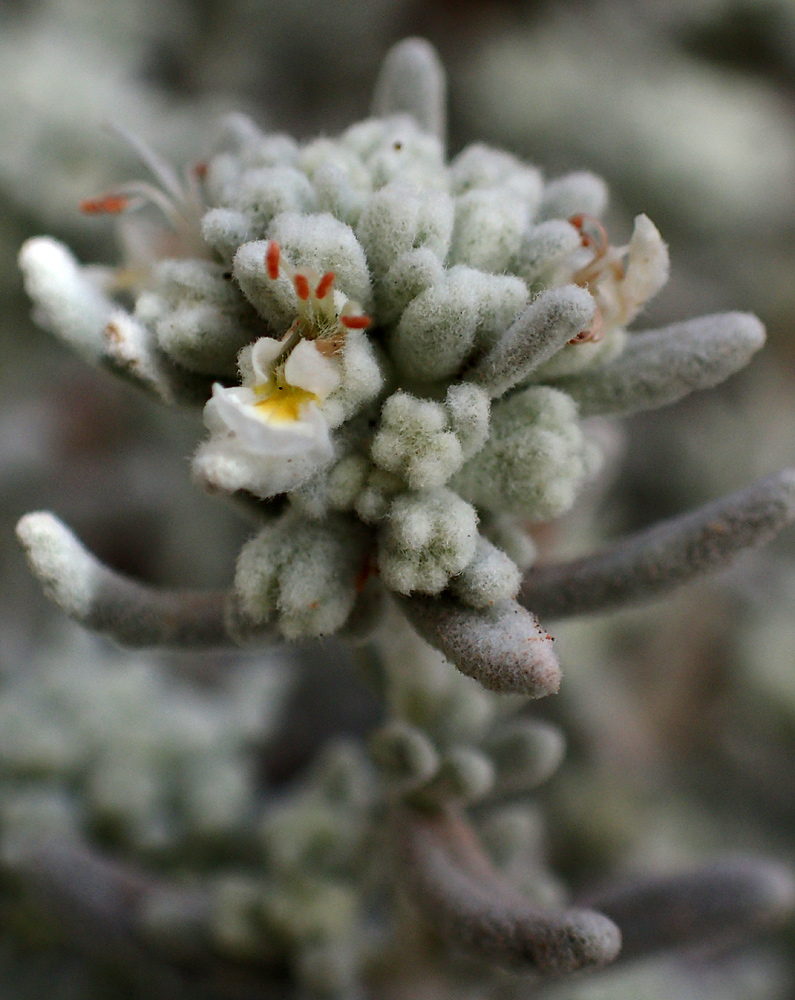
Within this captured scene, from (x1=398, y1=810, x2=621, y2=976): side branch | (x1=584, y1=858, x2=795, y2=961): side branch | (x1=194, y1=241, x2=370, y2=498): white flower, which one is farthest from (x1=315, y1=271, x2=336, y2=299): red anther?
(x1=584, y1=858, x2=795, y2=961): side branch

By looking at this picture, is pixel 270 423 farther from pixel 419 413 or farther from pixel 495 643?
pixel 495 643

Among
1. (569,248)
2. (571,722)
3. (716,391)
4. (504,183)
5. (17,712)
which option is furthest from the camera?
(716,391)

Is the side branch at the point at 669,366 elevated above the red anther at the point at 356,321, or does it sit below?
above

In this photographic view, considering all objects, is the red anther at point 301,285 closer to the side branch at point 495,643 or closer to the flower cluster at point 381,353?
the flower cluster at point 381,353

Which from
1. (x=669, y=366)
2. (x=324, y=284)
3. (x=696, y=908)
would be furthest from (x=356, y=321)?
(x=696, y=908)

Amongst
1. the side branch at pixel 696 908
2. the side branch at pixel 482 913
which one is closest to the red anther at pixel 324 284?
the side branch at pixel 482 913

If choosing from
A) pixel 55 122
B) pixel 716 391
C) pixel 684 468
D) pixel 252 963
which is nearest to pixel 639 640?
pixel 684 468

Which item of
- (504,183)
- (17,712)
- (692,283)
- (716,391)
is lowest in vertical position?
(17,712)

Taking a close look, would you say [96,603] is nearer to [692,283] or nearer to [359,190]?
[359,190]
